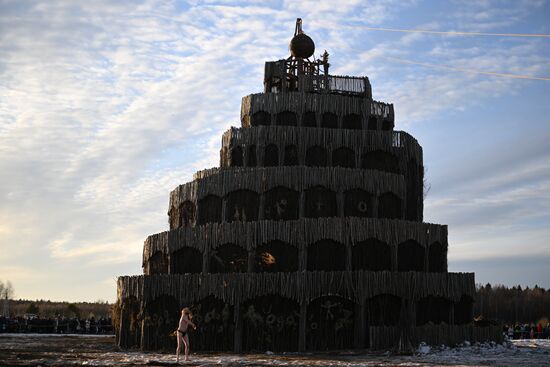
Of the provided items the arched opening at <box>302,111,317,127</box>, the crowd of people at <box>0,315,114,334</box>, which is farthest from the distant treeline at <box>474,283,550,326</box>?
the arched opening at <box>302,111,317,127</box>

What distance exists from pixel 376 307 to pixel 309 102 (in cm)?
1424

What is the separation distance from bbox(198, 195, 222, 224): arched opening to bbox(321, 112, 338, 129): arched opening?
874 cm

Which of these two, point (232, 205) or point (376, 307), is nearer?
point (376, 307)

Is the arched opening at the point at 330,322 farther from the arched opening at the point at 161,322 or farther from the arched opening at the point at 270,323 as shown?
the arched opening at the point at 161,322

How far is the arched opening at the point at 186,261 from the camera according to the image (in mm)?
37688

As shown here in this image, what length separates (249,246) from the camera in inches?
1399

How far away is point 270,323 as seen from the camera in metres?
34.1

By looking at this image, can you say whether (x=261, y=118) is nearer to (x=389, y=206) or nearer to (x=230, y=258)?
(x=389, y=206)

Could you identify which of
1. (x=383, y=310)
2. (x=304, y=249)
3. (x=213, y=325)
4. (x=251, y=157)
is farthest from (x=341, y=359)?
(x=251, y=157)

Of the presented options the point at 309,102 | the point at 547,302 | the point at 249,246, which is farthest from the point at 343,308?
the point at 547,302

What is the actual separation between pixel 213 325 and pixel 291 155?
11333mm

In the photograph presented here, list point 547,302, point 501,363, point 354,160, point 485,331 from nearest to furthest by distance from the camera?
point 501,363
point 485,331
point 354,160
point 547,302

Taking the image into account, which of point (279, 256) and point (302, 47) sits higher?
point (302, 47)

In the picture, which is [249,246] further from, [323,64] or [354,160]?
[323,64]
